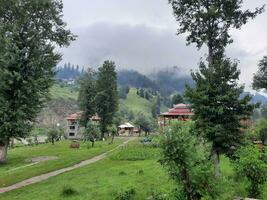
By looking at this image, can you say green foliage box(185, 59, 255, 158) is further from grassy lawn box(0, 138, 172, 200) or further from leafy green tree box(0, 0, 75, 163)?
leafy green tree box(0, 0, 75, 163)

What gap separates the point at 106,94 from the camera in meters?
87.2

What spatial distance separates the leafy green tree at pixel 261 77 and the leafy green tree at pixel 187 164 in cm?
5044

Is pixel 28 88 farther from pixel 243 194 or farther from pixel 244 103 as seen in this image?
pixel 243 194

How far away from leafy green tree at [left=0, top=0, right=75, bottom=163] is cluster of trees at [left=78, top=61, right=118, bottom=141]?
136ft

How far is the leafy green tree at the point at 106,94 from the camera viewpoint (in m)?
87.4

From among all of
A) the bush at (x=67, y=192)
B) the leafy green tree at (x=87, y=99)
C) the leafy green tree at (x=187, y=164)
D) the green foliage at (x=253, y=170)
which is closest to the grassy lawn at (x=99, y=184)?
the bush at (x=67, y=192)

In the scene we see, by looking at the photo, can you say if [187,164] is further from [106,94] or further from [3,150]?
[106,94]

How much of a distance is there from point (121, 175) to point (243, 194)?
11213mm

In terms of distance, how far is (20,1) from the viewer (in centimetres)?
4291

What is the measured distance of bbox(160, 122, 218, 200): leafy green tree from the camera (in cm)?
1698

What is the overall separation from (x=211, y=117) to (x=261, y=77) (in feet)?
→ 141

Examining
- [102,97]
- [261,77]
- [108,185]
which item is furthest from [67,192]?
[102,97]

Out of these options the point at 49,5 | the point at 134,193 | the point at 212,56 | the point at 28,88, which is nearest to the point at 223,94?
the point at 212,56

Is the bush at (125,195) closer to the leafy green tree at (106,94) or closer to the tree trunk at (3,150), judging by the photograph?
the tree trunk at (3,150)
